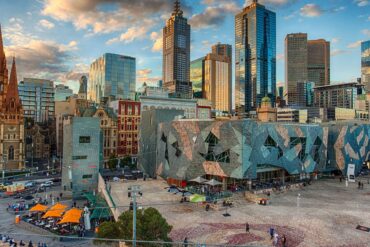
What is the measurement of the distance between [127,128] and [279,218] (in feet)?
245

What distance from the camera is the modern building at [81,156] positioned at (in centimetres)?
5916

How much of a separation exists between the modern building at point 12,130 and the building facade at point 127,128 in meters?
30.2

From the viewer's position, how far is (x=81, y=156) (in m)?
59.9

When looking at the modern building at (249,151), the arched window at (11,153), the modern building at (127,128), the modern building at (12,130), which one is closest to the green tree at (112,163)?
the modern building at (127,128)

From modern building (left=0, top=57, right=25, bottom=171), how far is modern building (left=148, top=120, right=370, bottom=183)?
42.6 metres

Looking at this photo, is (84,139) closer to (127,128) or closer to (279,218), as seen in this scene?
(279,218)

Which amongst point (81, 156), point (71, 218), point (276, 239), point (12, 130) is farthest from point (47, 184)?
point (276, 239)

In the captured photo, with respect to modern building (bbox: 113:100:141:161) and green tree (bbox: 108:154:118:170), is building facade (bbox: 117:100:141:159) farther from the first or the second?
green tree (bbox: 108:154:118:170)

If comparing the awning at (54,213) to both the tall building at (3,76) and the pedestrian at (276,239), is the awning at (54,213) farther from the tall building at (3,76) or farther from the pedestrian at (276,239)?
the tall building at (3,76)

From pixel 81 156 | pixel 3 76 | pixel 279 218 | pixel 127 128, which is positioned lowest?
pixel 279 218

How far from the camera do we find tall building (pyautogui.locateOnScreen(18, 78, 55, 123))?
192125 mm

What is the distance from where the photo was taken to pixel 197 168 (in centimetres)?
5888

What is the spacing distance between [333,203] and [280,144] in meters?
17.6

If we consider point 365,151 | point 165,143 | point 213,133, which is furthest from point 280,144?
point 365,151
